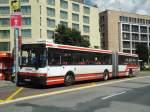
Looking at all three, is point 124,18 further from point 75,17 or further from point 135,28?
point 75,17

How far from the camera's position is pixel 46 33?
85.7m

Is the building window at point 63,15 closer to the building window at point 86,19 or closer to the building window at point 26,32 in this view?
the building window at point 86,19

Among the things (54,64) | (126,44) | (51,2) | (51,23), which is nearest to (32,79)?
(54,64)

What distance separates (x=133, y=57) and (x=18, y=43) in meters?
16.3

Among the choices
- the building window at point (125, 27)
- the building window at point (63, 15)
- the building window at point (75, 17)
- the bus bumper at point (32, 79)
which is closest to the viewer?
the bus bumper at point (32, 79)

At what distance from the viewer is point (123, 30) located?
12500 cm

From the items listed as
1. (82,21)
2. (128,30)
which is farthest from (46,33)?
(128,30)

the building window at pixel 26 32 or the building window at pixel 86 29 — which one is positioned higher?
the building window at pixel 86 29

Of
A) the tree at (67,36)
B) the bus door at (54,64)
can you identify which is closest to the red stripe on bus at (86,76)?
the bus door at (54,64)

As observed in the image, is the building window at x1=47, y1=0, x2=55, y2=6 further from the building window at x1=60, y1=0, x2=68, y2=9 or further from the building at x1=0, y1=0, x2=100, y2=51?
the building window at x1=60, y1=0, x2=68, y2=9

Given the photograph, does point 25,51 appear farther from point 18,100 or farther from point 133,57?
point 133,57

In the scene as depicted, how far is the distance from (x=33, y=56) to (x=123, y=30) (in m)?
106

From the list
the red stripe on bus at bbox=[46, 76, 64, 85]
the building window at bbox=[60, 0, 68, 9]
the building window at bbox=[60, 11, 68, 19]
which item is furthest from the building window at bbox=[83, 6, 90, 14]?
the red stripe on bus at bbox=[46, 76, 64, 85]

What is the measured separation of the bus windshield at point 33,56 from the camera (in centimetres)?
2072
